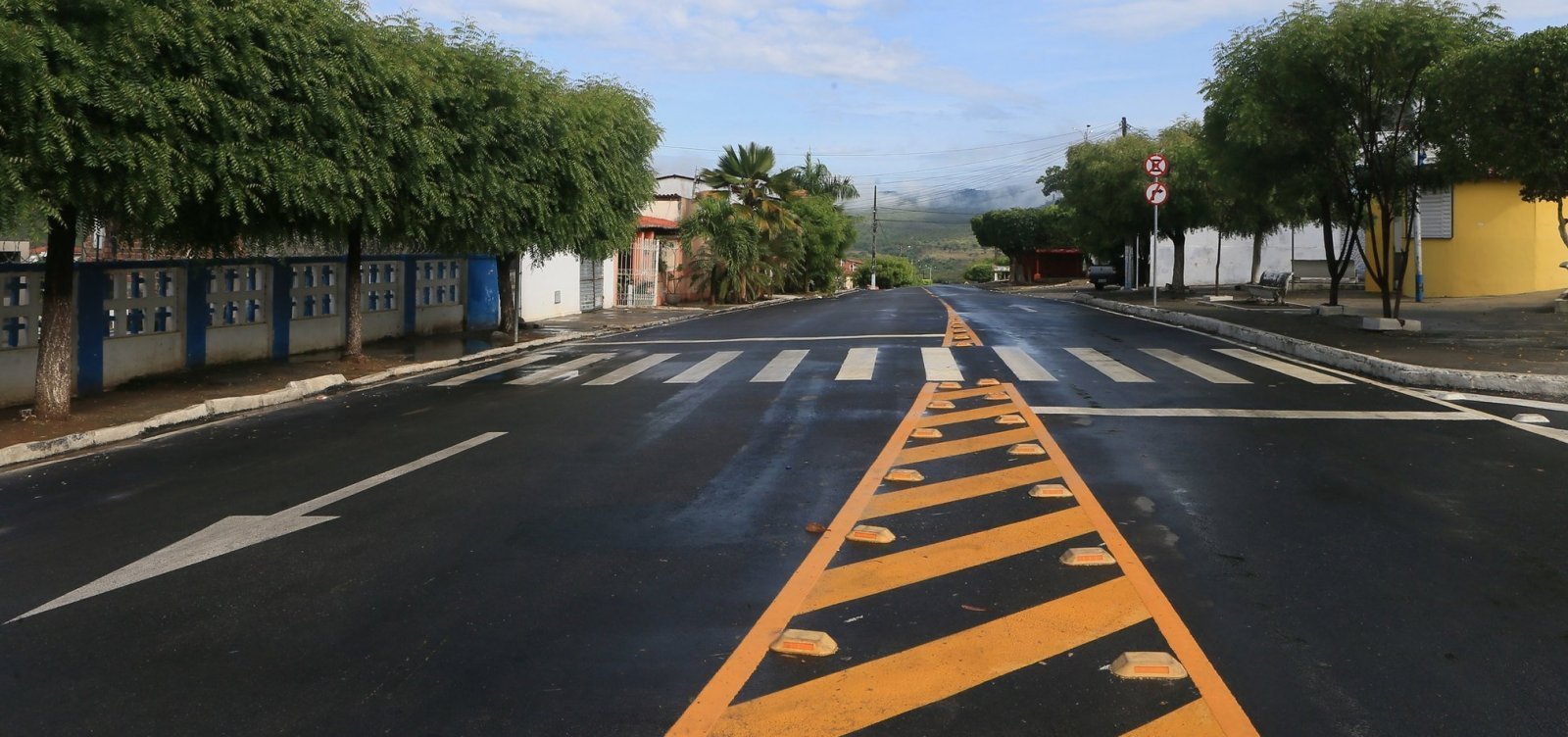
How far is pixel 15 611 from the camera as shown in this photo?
527cm

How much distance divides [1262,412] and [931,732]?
8.07 m

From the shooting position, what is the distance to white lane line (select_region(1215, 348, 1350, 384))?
13.6 m

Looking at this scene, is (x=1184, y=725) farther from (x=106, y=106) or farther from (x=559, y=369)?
(x=559, y=369)

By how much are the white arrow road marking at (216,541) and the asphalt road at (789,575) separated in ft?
0.12

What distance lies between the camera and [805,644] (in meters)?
4.56

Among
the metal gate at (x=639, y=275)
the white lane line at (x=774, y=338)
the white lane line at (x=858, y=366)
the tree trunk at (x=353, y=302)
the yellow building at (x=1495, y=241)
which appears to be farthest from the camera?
the metal gate at (x=639, y=275)

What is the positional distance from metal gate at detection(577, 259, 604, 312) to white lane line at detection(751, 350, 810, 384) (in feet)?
54.6

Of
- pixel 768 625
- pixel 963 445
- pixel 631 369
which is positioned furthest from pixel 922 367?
pixel 768 625

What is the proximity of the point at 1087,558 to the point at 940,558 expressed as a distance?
705 millimetres

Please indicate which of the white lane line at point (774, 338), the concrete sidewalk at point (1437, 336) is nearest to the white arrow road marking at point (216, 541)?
the concrete sidewalk at point (1437, 336)

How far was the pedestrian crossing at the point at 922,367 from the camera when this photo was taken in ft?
45.2

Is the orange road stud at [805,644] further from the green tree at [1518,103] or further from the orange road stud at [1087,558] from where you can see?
the green tree at [1518,103]

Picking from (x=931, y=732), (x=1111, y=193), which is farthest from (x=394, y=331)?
(x=1111, y=193)

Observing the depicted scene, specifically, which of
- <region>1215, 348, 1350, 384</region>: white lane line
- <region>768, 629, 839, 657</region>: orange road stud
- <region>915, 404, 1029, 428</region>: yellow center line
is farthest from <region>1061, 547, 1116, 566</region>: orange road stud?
<region>1215, 348, 1350, 384</region>: white lane line
